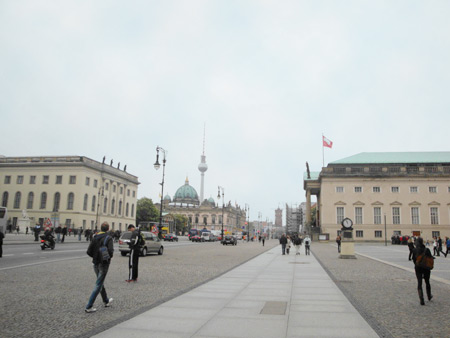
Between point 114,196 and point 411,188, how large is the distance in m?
69.0

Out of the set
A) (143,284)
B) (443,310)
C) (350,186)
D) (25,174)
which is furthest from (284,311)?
(25,174)

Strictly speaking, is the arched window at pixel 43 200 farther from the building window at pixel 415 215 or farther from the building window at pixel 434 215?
the building window at pixel 434 215

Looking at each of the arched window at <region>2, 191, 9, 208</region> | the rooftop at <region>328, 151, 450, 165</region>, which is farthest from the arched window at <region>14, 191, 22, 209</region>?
the rooftop at <region>328, 151, 450, 165</region>

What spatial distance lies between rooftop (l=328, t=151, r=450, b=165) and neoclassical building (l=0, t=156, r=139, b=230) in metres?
54.3

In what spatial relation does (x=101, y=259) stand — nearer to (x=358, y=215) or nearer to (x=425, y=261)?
(x=425, y=261)

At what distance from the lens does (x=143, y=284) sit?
1227cm

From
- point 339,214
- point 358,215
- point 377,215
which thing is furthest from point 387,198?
point 339,214

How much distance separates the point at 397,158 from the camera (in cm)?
8344

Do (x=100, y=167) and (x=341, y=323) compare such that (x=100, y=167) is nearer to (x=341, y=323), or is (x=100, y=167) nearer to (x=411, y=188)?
(x=411, y=188)

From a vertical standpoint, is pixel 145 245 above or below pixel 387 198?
below

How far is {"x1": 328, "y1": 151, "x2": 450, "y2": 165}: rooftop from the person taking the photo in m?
81.6

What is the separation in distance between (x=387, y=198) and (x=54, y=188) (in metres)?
71.3

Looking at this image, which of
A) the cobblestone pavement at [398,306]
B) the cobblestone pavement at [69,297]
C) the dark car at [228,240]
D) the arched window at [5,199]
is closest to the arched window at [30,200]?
the arched window at [5,199]

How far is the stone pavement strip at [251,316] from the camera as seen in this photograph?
6574mm
